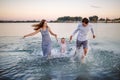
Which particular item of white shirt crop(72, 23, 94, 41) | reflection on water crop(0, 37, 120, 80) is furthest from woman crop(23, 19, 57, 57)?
white shirt crop(72, 23, 94, 41)

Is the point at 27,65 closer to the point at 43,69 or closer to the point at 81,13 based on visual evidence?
the point at 43,69

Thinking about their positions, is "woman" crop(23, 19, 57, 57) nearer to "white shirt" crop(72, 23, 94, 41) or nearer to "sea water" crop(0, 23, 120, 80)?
"sea water" crop(0, 23, 120, 80)

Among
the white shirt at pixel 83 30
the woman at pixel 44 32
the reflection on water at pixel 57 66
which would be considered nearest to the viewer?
the reflection on water at pixel 57 66

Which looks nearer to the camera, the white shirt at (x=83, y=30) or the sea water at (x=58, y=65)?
the sea water at (x=58, y=65)

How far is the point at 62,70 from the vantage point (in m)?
3.55

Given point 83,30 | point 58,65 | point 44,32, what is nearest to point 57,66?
point 58,65

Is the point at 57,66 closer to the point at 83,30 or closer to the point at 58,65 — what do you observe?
the point at 58,65

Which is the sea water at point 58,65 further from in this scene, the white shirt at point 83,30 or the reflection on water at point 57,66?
the white shirt at point 83,30

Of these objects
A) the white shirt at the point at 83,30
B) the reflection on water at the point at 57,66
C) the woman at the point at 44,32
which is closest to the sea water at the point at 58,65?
the reflection on water at the point at 57,66

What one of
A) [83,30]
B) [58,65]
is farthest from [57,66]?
[83,30]

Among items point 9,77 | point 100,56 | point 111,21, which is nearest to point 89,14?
point 111,21

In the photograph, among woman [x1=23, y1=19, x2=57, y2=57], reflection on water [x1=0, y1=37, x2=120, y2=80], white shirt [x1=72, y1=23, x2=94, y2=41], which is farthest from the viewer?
white shirt [x1=72, y1=23, x2=94, y2=41]

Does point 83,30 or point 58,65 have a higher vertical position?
point 83,30

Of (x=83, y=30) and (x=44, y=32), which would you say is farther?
(x=83, y=30)
